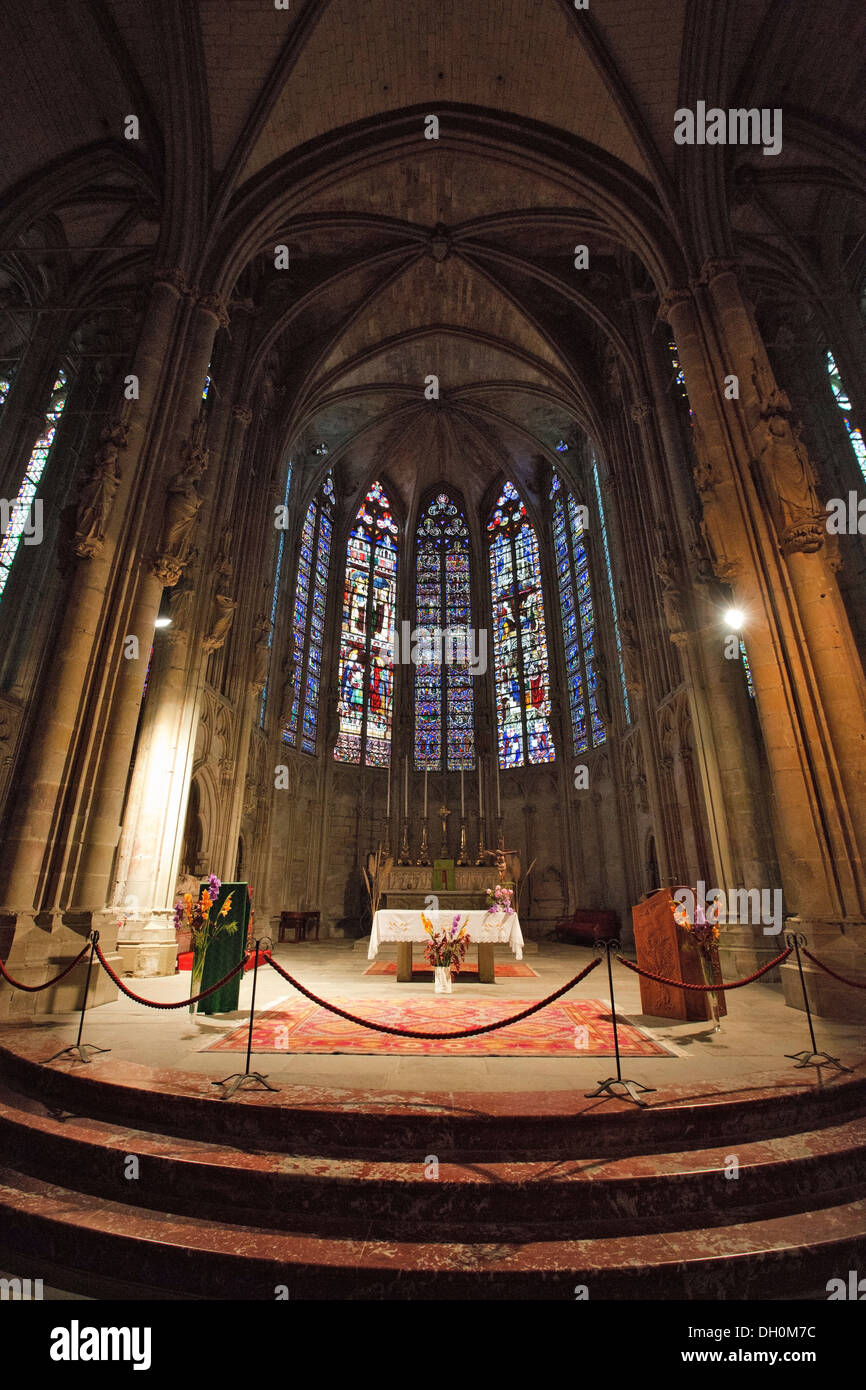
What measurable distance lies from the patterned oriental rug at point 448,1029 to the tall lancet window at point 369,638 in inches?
549

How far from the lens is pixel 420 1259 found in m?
2.46

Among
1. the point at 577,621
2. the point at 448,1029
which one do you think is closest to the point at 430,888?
the point at 448,1029

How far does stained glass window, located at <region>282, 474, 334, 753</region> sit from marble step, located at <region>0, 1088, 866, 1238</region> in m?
15.1

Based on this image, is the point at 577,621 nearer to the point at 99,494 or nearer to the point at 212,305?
the point at 212,305

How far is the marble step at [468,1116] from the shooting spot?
3127 millimetres

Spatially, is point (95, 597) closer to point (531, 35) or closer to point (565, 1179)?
point (565, 1179)

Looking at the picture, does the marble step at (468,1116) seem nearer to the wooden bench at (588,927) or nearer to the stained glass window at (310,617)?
the wooden bench at (588,927)

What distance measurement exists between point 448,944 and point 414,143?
48.4 feet

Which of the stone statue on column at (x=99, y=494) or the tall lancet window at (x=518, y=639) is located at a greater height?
the tall lancet window at (x=518, y=639)

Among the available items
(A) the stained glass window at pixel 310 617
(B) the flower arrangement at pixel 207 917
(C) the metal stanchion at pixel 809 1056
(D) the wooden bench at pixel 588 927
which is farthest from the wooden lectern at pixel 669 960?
(A) the stained glass window at pixel 310 617

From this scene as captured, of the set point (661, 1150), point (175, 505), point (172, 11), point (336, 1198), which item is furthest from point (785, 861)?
point (172, 11)

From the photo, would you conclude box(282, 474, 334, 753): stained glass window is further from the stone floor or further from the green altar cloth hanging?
the green altar cloth hanging

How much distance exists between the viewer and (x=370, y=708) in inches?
832

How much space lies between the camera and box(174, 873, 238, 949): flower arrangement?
18.2ft
